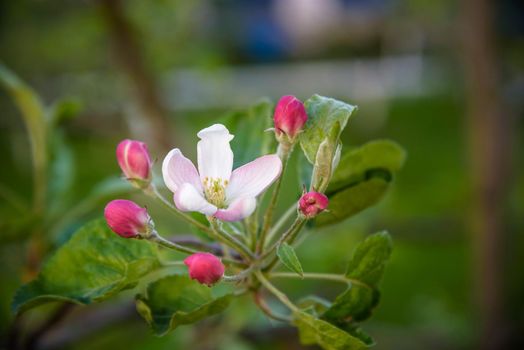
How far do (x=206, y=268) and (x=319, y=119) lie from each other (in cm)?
17

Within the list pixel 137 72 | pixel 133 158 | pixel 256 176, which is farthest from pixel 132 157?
pixel 137 72

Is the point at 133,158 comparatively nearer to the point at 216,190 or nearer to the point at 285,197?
the point at 216,190

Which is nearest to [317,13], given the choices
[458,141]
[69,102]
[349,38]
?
[349,38]

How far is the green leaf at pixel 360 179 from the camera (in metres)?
0.71

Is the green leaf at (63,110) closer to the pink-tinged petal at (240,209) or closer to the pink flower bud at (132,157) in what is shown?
the pink flower bud at (132,157)

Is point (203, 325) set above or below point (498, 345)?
above

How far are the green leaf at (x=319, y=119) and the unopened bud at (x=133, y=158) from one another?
15cm

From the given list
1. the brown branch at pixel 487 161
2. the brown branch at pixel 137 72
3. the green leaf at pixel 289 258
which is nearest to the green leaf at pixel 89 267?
the green leaf at pixel 289 258

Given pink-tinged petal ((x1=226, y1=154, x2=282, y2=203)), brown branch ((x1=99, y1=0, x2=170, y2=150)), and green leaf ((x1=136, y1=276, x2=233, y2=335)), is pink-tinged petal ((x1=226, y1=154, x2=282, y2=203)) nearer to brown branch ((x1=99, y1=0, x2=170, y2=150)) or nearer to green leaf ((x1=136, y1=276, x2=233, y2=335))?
green leaf ((x1=136, y1=276, x2=233, y2=335))

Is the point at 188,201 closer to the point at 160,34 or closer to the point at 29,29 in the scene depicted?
the point at 160,34

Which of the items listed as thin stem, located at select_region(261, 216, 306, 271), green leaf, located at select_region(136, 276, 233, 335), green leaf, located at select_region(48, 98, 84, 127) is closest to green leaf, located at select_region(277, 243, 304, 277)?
thin stem, located at select_region(261, 216, 306, 271)

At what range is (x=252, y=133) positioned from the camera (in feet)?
2.52

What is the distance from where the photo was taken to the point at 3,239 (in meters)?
0.90

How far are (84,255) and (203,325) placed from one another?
0.89m
